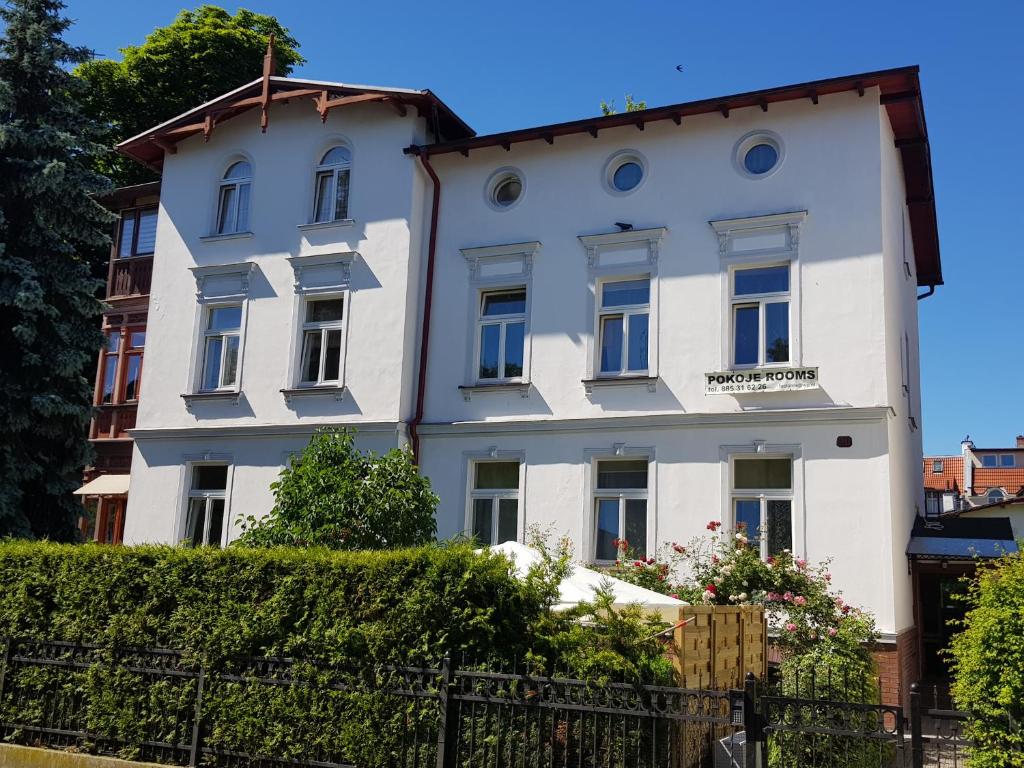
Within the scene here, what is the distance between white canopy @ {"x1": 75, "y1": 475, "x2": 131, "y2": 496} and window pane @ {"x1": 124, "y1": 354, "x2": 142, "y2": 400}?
1.85 meters

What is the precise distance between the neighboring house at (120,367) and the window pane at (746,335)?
43.3 feet

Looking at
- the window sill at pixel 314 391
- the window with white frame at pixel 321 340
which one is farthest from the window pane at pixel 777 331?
the window with white frame at pixel 321 340

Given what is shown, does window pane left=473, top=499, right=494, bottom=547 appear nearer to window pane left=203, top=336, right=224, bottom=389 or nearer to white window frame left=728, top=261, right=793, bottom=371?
white window frame left=728, top=261, right=793, bottom=371

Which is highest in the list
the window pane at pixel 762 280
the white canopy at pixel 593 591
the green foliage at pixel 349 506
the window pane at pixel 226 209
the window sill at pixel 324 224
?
the window pane at pixel 226 209

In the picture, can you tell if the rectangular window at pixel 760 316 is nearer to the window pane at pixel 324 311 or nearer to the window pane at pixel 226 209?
the window pane at pixel 324 311

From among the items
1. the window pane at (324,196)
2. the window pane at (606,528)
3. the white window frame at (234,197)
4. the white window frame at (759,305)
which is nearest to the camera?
the white window frame at (759,305)

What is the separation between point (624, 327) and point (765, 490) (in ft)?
11.9

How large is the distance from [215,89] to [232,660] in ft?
82.0

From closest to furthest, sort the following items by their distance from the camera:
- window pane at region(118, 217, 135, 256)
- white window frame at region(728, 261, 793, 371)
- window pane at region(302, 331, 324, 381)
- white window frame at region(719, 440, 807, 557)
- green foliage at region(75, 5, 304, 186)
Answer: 1. white window frame at region(719, 440, 807, 557)
2. white window frame at region(728, 261, 793, 371)
3. window pane at region(302, 331, 324, 381)
4. window pane at region(118, 217, 135, 256)
5. green foliage at region(75, 5, 304, 186)

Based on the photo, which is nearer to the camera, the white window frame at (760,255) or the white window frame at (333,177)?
the white window frame at (760,255)

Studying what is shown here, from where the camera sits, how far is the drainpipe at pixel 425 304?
56.5 ft

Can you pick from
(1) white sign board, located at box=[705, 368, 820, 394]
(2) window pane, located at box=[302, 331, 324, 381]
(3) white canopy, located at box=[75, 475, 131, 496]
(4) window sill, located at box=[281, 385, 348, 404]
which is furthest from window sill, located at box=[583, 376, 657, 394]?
(3) white canopy, located at box=[75, 475, 131, 496]

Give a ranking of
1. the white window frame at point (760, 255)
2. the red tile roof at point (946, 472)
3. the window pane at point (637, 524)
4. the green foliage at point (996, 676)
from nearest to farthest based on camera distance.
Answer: the green foliage at point (996, 676) → the white window frame at point (760, 255) → the window pane at point (637, 524) → the red tile roof at point (946, 472)

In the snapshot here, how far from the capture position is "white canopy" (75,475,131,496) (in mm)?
20753
